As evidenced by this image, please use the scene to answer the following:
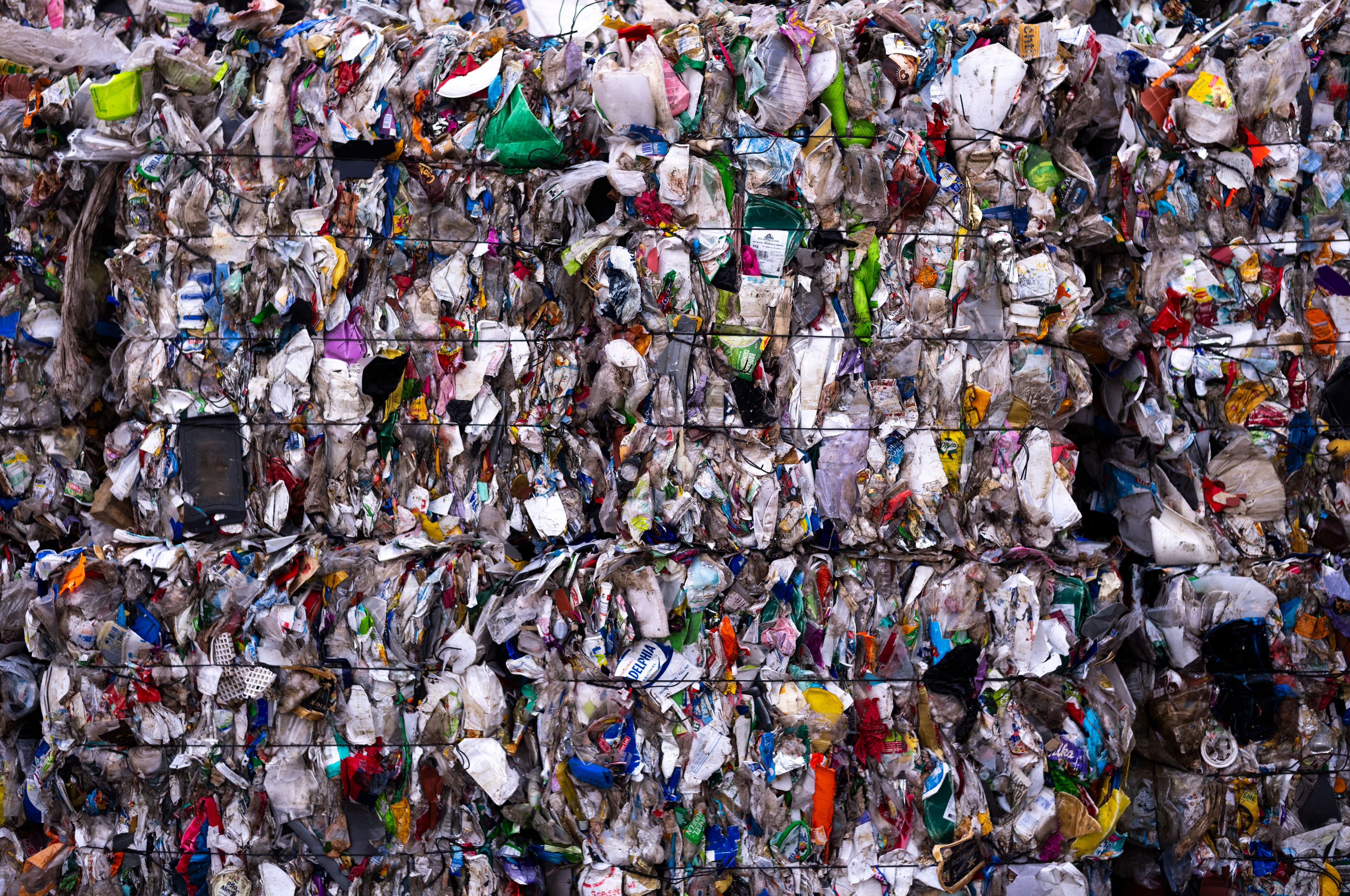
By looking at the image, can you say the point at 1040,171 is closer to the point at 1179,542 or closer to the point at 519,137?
the point at 1179,542

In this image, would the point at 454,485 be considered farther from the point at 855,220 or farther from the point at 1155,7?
the point at 1155,7

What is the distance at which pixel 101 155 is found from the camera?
1.78 m

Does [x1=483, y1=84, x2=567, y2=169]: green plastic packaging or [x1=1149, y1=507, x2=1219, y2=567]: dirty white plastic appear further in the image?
[x1=1149, y1=507, x2=1219, y2=567]: dirty white plastic

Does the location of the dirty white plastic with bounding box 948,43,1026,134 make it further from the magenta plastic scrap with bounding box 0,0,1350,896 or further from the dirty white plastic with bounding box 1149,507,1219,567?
the dirty white plastic with bounding box 1149,507,1219,567

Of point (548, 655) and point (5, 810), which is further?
point (5, 810)

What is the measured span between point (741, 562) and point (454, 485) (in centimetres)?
56

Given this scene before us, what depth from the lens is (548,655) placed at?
1725mm

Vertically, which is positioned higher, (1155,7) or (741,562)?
(1155,7)

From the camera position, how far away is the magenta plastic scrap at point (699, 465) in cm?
Answer: 171

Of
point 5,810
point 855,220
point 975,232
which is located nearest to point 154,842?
point 5,810

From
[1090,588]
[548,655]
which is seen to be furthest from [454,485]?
[1090,588]

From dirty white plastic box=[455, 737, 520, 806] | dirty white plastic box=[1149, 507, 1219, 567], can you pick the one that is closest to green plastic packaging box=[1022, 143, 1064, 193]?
dirty white plastic box=[1149, 507, 1219, 567]

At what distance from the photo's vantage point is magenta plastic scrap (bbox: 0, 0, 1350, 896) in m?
1.71

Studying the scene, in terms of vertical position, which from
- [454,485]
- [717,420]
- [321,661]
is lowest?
[321,661]
